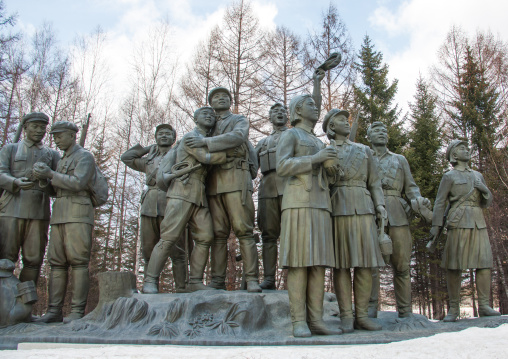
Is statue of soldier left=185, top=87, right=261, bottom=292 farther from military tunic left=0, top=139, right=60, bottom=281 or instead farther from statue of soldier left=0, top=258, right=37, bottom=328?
military tunic left=0, top=139, right=60, bottom=281

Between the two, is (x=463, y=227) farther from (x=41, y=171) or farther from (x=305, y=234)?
(x=41, y=171)

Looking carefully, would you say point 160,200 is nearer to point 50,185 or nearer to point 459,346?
point 50,185

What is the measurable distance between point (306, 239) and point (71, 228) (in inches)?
141

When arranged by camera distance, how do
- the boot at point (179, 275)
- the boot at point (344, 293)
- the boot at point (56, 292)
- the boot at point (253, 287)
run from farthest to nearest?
the boot at point (179, 275) < the boot at point (56, 292) < the boot at point (253, 287) < the boot at point (344, 293)

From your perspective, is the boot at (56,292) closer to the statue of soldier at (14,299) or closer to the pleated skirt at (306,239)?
the statue of soldier at (14,299)

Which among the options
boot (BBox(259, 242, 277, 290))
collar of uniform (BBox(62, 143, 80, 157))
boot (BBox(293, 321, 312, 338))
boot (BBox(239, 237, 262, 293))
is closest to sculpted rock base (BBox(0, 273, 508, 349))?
boot (BBox(293, 321, 312, 338))

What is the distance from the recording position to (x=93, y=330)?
5344mm

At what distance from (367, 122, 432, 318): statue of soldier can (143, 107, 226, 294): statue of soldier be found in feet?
8.06

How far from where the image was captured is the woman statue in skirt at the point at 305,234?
15.8 feet

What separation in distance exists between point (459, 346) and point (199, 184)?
3.63 m

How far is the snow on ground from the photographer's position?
3705 mm

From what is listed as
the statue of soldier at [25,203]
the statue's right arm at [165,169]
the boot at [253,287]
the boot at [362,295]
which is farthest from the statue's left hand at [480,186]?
the statue of soldier at [25,203]

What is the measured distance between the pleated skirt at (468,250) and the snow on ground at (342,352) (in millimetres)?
2472

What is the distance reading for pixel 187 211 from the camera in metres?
6.00
